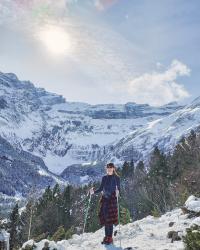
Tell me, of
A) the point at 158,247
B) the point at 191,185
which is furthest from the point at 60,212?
the point at 158,247

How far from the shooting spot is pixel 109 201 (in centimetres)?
1603

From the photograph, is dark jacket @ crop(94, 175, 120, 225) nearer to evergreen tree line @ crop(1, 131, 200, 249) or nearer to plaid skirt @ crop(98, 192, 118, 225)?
plaid skirt @ crop(98, 192, 118, 225)

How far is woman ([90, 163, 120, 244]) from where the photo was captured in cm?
1569

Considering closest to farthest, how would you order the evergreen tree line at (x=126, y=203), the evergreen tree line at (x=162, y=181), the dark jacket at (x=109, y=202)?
the dark jacket at (x=109, y=202)
the evergreen tree line at (x=162, y=181)
the evergreen tree line at (x=126, y=203)

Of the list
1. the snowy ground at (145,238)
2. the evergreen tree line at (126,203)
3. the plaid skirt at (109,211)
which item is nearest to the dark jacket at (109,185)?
the plaid skirt at (109,211)

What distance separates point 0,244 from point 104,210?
380 centimetres

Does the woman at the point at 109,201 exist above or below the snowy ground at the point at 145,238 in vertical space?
above

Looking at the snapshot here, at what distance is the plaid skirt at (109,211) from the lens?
15758 mm

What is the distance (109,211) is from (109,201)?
37cm

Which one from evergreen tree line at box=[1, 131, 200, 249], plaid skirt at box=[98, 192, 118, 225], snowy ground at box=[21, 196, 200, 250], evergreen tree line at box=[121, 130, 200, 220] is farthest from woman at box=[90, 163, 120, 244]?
evergreen tree line at box=[1, 131, 200, 249]

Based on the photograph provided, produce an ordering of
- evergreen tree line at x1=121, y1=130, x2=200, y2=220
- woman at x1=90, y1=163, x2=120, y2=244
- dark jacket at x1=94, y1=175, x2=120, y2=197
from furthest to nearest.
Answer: evergreen tree line at x1=121, y1=130, x2=200, y2=220 < dark jacket at x1=94, y1=175, x2=120, y2=197 < woman at x1=90, y1=163, x2=120, y2=244

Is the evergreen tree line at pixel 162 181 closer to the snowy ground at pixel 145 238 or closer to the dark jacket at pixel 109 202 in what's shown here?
the snowy ground at pixel 145 238

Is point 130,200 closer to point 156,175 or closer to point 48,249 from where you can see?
point 156,175

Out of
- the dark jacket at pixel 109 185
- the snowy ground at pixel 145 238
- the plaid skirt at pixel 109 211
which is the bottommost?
the snowy ground at pixel 145 238
